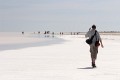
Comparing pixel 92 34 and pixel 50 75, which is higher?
pixel 92 34

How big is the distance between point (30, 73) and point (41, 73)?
0.37 m

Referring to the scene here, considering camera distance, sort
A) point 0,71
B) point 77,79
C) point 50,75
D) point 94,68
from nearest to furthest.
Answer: point 77,79 < point 50,75 < point 0,71 < point 94,68

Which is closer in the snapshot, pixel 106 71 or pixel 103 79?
pixel 103 79

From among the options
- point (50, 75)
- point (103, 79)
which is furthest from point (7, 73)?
point (103, 79)

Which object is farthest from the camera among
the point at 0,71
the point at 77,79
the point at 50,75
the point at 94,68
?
the point at 94,68

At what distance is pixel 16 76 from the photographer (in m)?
12.7

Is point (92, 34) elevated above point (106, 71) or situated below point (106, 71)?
above

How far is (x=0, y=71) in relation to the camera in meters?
14.0

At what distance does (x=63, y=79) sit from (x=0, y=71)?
2.95 metres

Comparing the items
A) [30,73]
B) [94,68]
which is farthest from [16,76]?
[94,68]

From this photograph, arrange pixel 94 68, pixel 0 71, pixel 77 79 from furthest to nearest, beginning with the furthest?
pixel 94 68 → pixel 0 71 → pixel 77 79

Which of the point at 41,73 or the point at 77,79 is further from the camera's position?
the point at 41,73

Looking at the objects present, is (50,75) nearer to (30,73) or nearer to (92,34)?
(30,73)

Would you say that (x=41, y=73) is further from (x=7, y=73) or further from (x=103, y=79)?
(x=103, y=79)
